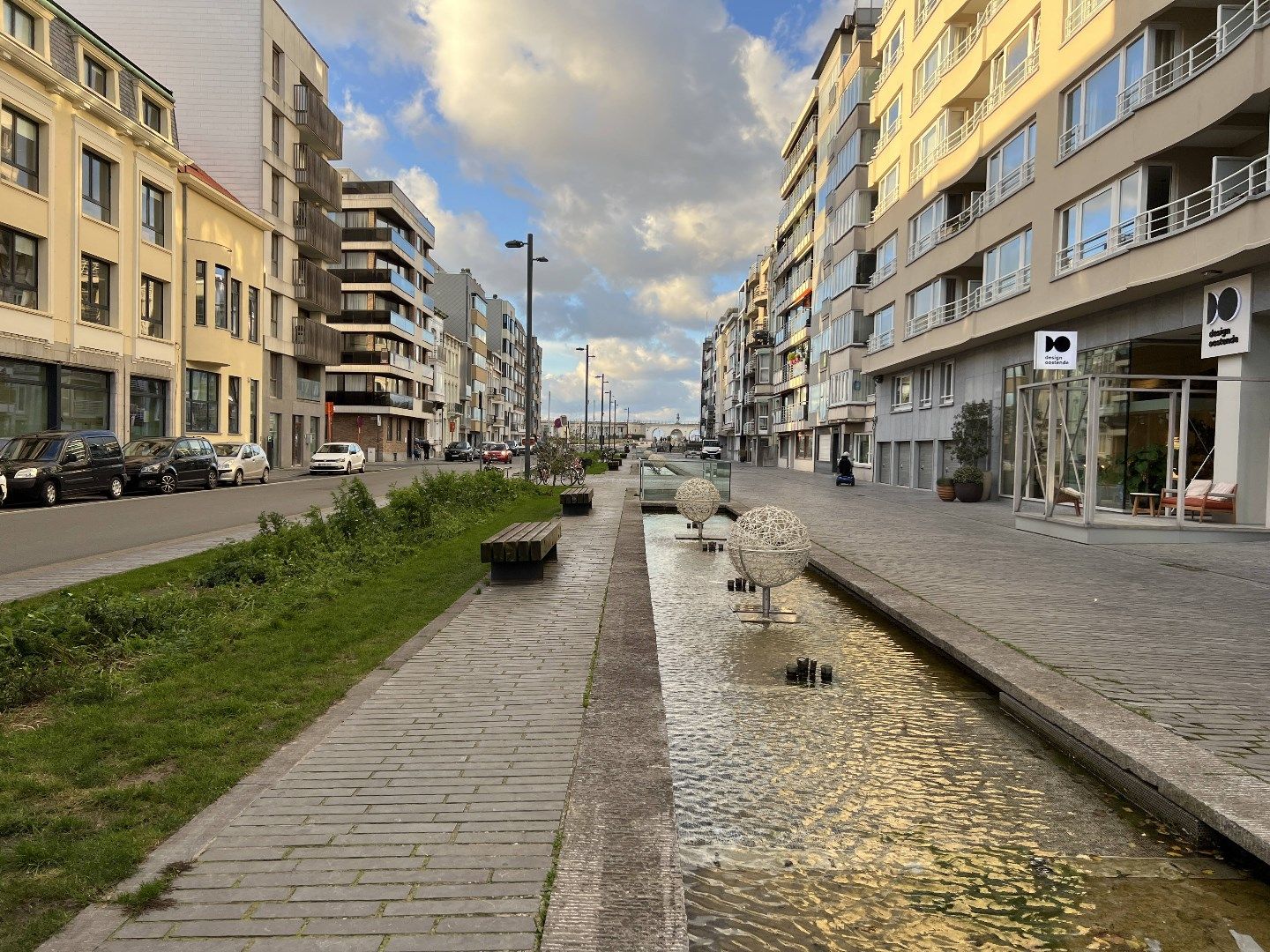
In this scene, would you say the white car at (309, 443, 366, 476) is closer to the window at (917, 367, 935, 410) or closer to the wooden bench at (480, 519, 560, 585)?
the window at (917, 367, 935, 410)

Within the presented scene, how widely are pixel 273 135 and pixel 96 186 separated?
1635 cm

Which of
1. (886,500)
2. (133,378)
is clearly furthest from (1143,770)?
(133,378)

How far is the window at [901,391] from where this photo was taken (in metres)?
37.2

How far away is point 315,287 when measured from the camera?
49812mm

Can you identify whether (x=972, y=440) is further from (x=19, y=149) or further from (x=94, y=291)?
(x=19, y=149)

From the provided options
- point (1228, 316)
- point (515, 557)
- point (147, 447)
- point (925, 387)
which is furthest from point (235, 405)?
point (1228, 316)

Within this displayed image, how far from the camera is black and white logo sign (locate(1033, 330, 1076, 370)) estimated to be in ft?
58.4

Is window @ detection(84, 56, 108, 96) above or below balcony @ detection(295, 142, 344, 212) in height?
below

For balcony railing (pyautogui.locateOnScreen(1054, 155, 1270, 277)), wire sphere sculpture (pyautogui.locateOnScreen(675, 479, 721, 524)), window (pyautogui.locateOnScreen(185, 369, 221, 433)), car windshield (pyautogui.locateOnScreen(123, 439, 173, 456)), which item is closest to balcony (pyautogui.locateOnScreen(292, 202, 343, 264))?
window (pyautogui.locateOnScreen(185, 369, 221, 433))

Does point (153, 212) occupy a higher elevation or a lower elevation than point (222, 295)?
higher

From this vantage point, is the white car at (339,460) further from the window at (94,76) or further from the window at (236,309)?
the window at (94,76)

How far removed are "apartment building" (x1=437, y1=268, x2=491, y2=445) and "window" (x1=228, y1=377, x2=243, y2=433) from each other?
2407 inches

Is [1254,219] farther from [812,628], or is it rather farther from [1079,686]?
[1079,686]

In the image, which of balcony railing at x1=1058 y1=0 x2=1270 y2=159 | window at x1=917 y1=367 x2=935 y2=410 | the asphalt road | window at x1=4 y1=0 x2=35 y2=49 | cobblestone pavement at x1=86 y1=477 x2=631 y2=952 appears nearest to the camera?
cobblestone pavement at x1=86 y1=477 x2=631 y2=952
